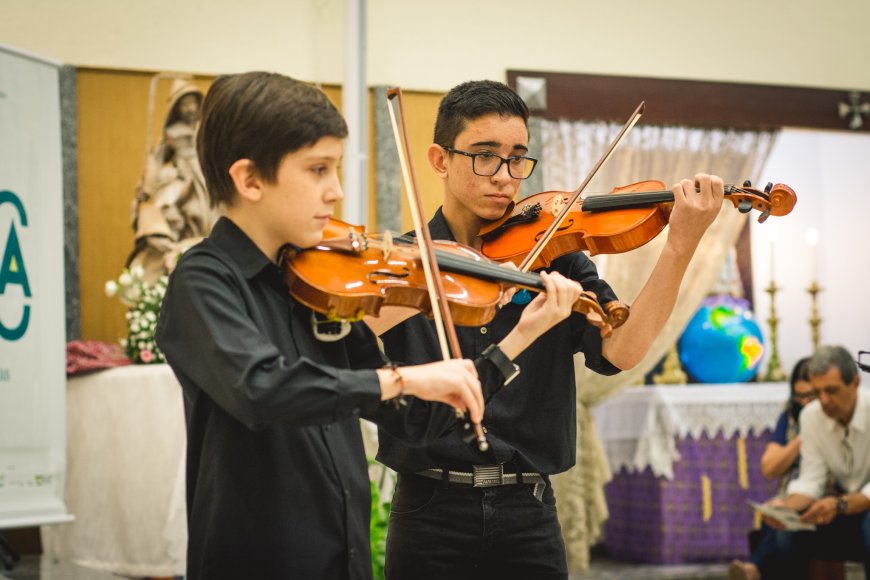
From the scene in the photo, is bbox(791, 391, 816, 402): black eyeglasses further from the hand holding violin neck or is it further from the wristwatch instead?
the hand holding violin neck

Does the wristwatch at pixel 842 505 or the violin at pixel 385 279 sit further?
the wristwatch at pixel 842 505

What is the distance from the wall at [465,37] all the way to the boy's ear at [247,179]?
154 inches

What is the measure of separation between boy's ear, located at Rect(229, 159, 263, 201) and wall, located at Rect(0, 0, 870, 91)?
3.92 metres

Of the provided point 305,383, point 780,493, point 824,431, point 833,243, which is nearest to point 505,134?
point 305,383

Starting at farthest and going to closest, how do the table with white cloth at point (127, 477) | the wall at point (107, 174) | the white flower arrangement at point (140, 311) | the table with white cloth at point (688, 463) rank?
1. the table with white cloth at point (688, 463)
2. the wall at point (107, 174)
3. the white flower arrangement at point (140, 311)
4. the table with white cloth at point (127, 477)

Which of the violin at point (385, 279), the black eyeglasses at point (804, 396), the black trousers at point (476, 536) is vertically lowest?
the black eyeglasses at point (804, 396)

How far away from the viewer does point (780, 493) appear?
4672 mm

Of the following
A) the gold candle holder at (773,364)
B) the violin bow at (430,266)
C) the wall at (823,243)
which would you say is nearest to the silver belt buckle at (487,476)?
the violin bow at (430,266)

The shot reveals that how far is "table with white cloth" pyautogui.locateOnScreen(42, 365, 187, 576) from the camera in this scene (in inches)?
152

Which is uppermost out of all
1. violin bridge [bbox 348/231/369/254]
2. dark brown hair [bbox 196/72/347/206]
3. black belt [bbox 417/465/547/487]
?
dark brown hair [bbox 196/72/347/206]

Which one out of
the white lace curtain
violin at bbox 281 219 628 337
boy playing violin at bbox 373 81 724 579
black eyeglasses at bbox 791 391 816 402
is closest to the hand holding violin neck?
boy playing violin at bbox 373 81 724 579

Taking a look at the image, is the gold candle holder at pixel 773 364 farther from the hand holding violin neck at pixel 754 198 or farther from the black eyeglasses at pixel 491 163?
the black eyeglasses at pixel 491 163

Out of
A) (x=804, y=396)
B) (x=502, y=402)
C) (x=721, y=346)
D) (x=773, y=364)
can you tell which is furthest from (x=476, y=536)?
(x=773, y=364)

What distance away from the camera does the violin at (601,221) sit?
6.30ft
